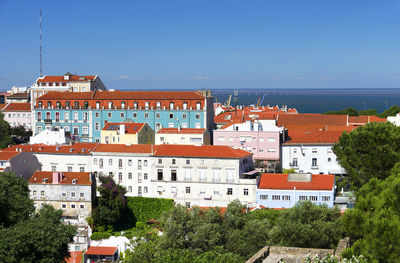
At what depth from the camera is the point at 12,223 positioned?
34.9 m

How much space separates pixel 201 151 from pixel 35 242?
25467mm

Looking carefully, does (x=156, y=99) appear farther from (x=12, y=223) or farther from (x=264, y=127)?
(x=12, y=223)

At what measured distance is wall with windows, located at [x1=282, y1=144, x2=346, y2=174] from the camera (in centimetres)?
5697

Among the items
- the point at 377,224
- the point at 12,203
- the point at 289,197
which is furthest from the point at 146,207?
the point at 377,224

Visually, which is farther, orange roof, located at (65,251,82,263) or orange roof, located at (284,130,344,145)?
orange roof, located at (284,130,344,145)

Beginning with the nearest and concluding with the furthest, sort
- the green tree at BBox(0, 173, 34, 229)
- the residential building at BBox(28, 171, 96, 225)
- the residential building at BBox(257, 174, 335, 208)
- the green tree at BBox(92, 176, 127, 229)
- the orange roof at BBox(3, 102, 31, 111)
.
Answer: the green tree at BBox(0, 173, 34, 229)
the residential building at BBox(257, 174, 335, 208)
the green tree at BBox(92, 176, 127, 229)
the residential building at BBox(28, 171, 96, 225)
the orange roof at BBox(3, 102, 31, 111)

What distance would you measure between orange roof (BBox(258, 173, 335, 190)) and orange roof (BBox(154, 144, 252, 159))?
330 centimetres

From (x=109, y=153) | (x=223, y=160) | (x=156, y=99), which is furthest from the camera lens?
(x=156, y=99)

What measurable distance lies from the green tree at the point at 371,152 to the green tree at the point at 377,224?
13.1 metres

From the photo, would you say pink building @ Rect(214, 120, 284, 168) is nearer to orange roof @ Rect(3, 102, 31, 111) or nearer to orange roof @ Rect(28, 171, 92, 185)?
orange roof @ Rect(28, 171, 92, 185)

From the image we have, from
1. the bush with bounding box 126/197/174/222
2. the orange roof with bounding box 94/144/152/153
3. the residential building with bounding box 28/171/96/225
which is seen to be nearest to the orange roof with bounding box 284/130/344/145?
the orange roof with bounding box 94/144/152/153

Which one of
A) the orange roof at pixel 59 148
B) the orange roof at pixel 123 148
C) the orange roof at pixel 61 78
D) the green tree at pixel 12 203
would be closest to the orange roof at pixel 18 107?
the orange roof at pixel 61 78

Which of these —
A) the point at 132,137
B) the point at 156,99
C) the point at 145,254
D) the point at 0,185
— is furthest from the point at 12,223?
the point at 156,99

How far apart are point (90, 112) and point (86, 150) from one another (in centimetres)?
1475
